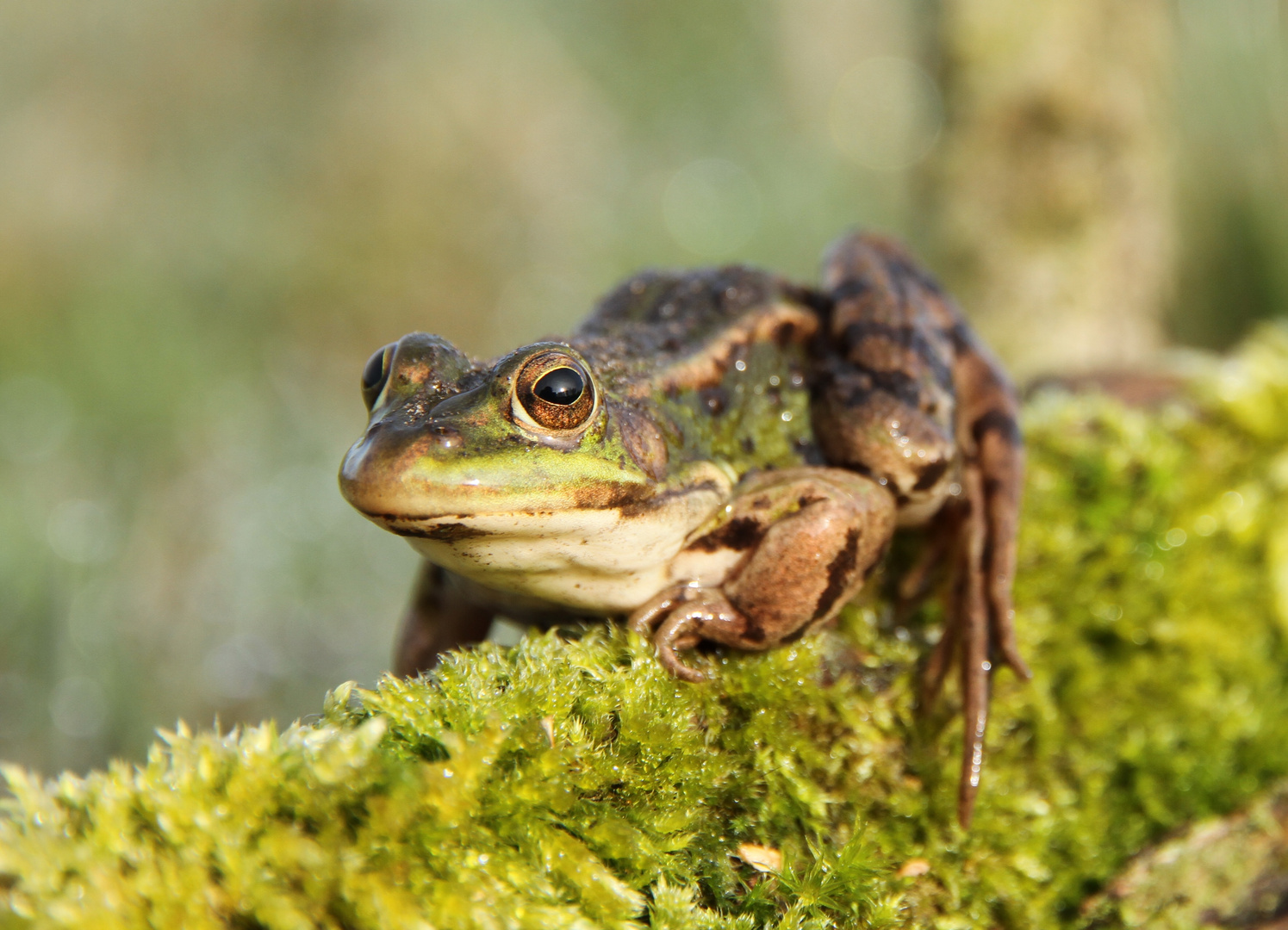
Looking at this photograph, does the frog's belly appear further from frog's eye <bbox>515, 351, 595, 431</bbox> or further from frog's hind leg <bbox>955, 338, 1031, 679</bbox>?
frog's hind leg <bbox>955, 338, 1031, 679</bbox>

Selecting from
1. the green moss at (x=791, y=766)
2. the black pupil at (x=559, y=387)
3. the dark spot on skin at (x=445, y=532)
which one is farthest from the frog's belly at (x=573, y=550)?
the black pupil at (x=559, y=387)

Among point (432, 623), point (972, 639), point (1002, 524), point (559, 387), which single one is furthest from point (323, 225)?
point (972, 639)

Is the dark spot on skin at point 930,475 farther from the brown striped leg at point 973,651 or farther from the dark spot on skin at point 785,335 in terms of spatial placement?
the dark spot on skin at point 785,335

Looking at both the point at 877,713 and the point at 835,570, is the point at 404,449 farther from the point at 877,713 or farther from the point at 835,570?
the point at 877,713

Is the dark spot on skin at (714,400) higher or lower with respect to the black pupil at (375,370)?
higher

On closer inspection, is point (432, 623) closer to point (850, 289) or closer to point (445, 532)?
point (445, 532)
